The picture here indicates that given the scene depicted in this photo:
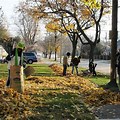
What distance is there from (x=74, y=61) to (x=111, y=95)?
15.2 meters

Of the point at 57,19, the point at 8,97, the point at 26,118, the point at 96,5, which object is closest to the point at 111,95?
the point at 8,97

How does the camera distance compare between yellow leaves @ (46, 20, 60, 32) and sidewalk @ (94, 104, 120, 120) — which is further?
yellow leaves @ (46, 20, 60, 32)

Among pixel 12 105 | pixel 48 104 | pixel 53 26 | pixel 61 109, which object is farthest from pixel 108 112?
pixel 53 26

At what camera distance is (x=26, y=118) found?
28.4 feet

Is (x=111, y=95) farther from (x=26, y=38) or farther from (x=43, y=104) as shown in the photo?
(x=26, y=38)

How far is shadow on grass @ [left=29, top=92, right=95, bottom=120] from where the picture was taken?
9159 mm

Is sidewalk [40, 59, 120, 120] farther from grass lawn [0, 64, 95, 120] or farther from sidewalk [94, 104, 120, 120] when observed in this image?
grass lawn [0, 64, 95, 120]

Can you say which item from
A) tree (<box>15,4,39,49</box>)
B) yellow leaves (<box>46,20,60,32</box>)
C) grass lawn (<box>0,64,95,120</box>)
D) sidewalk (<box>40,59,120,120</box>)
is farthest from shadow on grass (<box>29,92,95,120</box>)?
tree (<box>15,4,39,49</box>)

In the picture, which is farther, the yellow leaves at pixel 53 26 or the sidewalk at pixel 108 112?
the yellow leaves at pixel 53 26

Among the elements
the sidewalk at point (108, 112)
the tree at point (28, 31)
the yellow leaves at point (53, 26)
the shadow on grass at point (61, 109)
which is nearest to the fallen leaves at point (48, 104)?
the shadow on grass at point (61, 109)

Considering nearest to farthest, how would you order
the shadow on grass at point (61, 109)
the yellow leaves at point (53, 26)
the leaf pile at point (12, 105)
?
the leaf pile at point (12, 105) < the shadow on grass at point (61, 109) < the yellow leaves at point (53, 26)

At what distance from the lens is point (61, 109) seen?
33.2 ft

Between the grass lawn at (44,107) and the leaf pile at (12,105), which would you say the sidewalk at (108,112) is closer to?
the grass lawn at (44,107)

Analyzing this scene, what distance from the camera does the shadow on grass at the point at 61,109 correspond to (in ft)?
30.1
